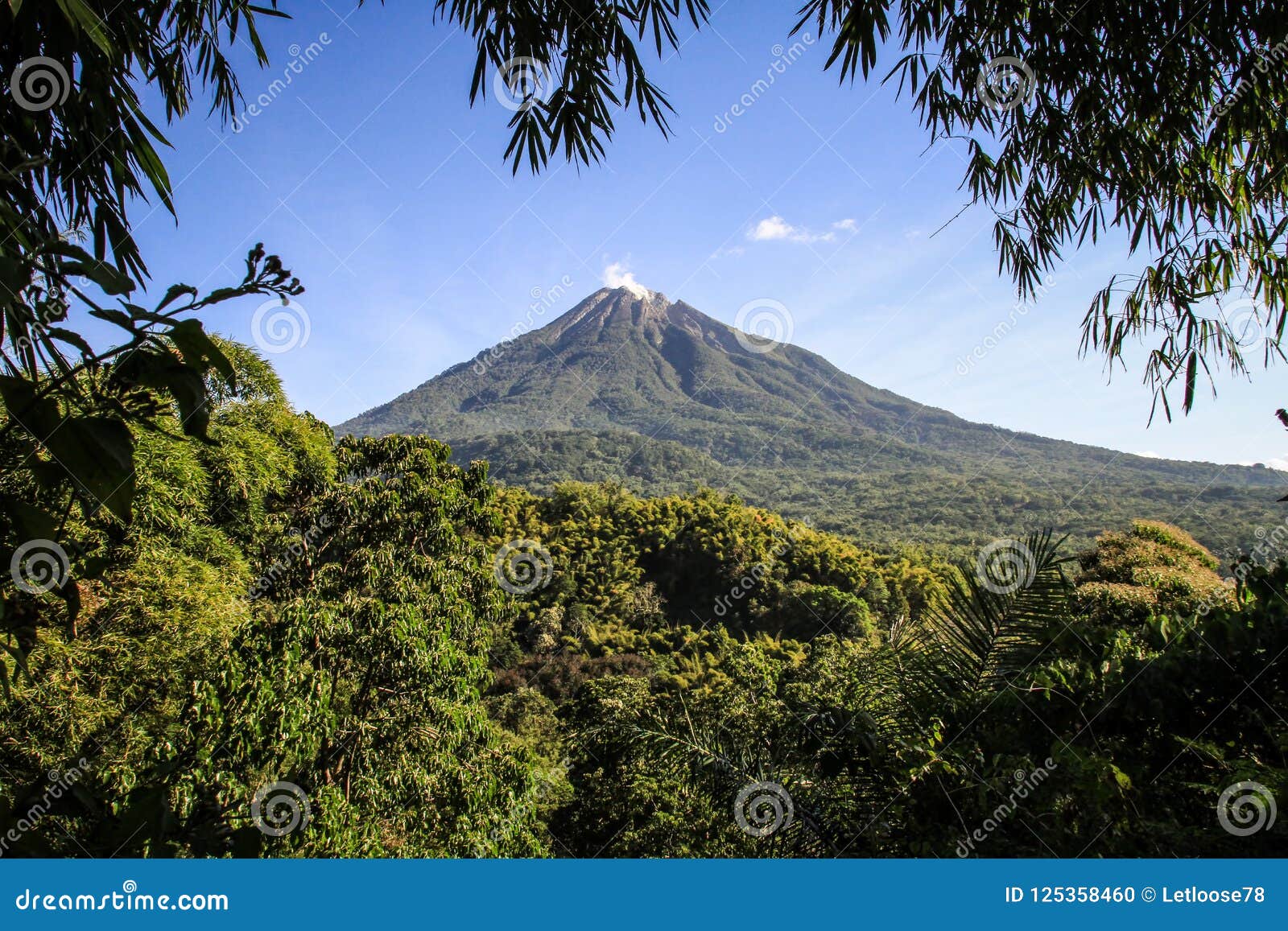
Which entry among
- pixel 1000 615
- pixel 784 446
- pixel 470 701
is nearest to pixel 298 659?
pixel 470 701

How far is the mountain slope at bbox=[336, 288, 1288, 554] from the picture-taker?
133 feet

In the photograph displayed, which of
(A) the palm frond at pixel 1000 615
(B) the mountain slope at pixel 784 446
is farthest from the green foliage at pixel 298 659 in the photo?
(B) the mountain slope at pixel 784 446

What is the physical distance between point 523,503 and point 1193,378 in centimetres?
2905

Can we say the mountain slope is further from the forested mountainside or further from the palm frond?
the palm frond

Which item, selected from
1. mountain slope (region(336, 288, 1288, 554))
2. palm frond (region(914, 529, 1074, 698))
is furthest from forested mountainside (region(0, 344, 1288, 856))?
mountain slope (region(336, 288, 1288, 554))

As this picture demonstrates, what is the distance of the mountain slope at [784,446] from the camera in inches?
1596

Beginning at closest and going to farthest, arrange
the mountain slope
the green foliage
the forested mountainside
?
the forested mountainside → the green foliage → the mountain slope

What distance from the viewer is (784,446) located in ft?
214

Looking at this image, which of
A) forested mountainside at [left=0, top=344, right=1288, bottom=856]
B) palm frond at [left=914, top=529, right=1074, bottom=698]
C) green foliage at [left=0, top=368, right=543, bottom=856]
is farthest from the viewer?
green foliage at [left=0, top=368, right=543, bottom=856]

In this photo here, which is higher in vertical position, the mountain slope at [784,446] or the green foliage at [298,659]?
the mountain slope at [784,446]

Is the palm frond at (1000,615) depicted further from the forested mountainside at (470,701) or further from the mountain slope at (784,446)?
the mountain slope at (784,446)

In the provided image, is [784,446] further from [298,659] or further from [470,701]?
[298,659]

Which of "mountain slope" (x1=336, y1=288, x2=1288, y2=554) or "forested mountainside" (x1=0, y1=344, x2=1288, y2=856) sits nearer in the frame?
"forested mountainside" (x1=0, y1=344, x2=1288, y2=856)

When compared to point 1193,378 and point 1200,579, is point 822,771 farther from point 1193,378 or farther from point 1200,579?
point 1200,579
